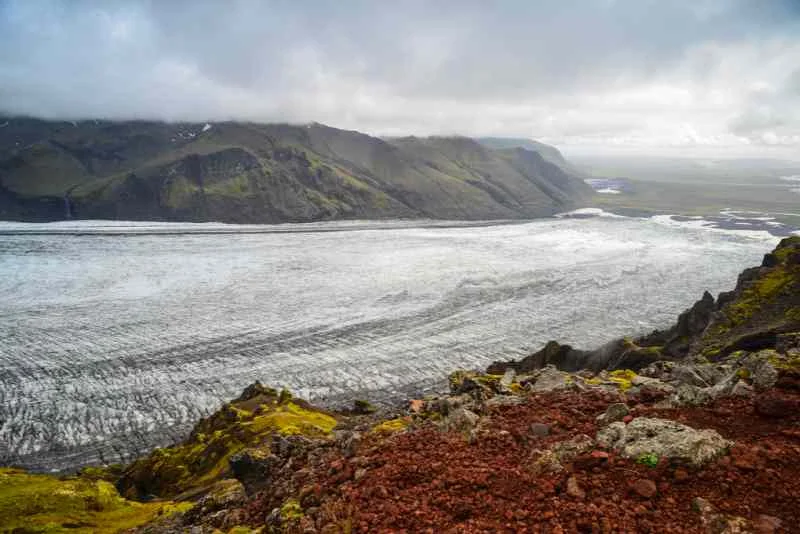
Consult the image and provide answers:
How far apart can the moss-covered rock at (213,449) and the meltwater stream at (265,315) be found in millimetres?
8266

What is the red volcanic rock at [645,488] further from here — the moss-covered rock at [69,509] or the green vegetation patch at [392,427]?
the moss-covered rock at [69,509]

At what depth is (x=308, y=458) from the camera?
42.2 ft

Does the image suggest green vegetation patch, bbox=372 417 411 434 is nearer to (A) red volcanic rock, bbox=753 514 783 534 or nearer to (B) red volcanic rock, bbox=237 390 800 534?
(B) red volcanic rock, bbox=237 390 800 534

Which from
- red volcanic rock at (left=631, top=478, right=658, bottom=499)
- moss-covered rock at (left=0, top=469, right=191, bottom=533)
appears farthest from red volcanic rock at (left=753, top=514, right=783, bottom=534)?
moss-covered rock at (left=0, top=469, right=191, bottom=533)

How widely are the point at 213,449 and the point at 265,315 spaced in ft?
120

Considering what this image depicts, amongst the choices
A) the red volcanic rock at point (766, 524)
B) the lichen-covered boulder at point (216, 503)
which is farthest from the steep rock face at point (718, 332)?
the lichen-covered boulder at point (216, 503)

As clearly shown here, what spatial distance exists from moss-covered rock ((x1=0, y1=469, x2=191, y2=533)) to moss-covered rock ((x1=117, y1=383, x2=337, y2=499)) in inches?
129

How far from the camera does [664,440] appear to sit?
8.61m

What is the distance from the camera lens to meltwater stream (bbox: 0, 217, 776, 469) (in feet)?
124

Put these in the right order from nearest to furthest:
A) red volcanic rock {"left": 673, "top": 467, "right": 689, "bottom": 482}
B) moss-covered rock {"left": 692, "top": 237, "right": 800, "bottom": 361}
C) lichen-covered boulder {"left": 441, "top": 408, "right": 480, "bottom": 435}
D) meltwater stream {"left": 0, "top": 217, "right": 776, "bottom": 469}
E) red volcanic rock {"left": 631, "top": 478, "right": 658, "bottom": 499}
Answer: red volcanic rock {"left": 631, "top": 478, "right": 658, "bottom": 499} < red volcanic rock {"left": 673, "top": 467, "right": 689, "bottom": 482} < lichen-covered boulder {"left": 441, "top": 408, "right": 480, "bottom": 435} < moss-covered rock {"left": 692, "top": 237, "right": 800, "bottom": 361} < meltwater stream {"left": 0, "top": 217, "right": 776, "bottom": 469}

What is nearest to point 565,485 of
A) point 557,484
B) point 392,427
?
point 557,484

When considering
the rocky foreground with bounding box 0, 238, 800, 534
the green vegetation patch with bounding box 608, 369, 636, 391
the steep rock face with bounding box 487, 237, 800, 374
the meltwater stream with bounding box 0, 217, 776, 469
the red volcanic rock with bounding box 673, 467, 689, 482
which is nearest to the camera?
the rocky foreground with bounding box 0, 238, 800, 534

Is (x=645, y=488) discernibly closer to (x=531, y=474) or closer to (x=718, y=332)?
(x=531, y=474)

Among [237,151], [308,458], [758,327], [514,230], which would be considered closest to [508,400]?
[308,458]
